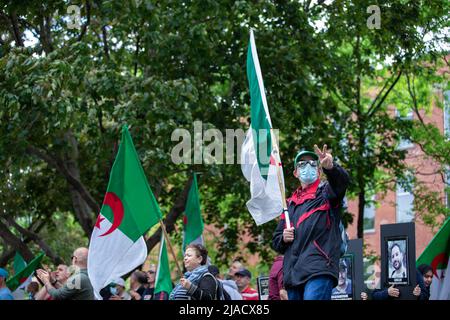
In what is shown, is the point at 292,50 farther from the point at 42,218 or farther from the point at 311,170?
the point at 311,170

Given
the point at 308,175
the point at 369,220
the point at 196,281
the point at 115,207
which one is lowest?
the point at 369,220

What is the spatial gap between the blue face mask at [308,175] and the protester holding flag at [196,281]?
1.69 meters

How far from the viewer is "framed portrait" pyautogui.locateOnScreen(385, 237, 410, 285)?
10.6 metres

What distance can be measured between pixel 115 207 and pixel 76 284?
3.45 feet

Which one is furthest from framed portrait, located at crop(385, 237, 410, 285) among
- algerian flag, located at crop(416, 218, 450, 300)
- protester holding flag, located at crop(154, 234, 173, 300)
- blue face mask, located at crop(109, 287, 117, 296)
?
blue face mask, located at crop(109, 287, 117, 296)

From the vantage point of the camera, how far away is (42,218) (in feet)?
85.4

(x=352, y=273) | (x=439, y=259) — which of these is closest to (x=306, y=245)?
(x=352, y=273)

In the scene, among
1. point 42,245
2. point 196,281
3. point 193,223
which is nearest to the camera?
point 196,281

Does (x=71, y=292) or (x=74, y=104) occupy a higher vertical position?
(x=74, y=104)

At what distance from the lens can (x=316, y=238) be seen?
7.96 meters

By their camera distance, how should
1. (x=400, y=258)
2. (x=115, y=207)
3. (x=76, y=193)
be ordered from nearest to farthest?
(x=115, y=207)
(x=400, y=258)
(x=76, y=193)

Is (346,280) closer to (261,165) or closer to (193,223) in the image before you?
(261,165)

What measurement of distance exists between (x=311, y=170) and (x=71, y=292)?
317 cm
